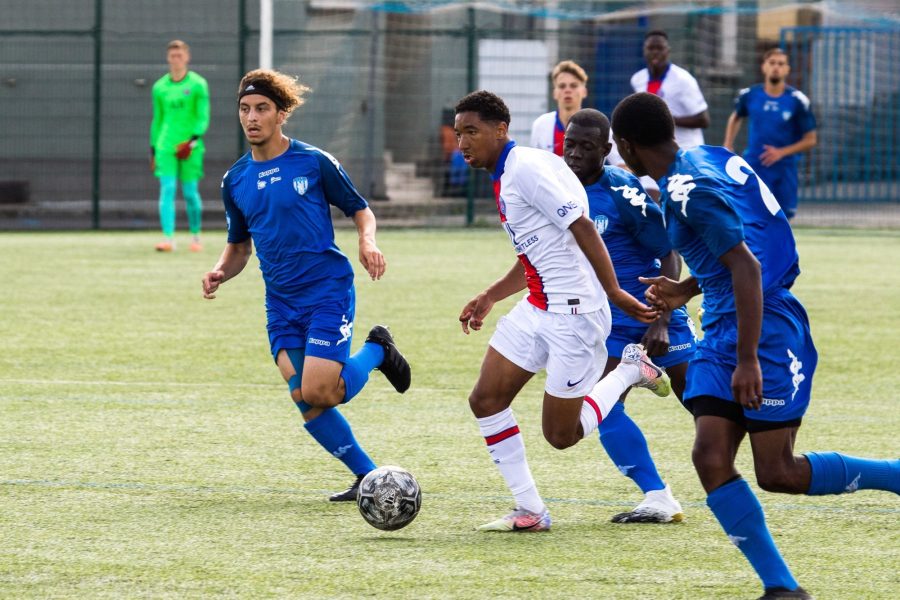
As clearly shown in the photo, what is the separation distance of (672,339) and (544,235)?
78 cm

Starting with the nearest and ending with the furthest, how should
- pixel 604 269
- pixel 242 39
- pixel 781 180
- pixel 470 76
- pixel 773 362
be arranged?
1. pixel 773 362
2. pixel 604 269
3. pixel 781 180
4. pixel 242 39
5. pixel 470 76

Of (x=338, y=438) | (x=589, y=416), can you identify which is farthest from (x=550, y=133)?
(x=589, y=416)

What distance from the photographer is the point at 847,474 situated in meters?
4.65

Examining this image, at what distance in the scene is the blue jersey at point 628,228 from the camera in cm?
582

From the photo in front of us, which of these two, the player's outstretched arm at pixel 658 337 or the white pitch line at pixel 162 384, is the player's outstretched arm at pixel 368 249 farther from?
the white pitch line at pixel 162 384

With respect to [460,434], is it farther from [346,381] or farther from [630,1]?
[630,1]

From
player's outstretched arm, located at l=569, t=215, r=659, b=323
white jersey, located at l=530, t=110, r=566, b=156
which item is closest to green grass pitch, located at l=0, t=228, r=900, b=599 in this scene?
player's outstretched arm, located at l=569, t=215, r=659, b=323

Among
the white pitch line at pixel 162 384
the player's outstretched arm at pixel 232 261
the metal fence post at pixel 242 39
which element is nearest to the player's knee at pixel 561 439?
the player's outstretched arm at pixel 232 261

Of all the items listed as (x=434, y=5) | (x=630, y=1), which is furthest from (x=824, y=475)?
(x=630, y=1)

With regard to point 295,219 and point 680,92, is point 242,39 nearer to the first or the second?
point 680,92

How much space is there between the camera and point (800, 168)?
76.6 feet

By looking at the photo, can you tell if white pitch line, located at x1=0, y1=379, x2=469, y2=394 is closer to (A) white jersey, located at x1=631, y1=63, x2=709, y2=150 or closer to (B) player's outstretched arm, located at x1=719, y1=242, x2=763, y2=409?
(B) player's outstretched arm, located at x1=719, y1=242, x2=763, y2=409

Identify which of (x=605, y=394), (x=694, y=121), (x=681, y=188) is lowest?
(x=605, y=394)

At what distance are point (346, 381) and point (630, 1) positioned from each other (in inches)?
711
